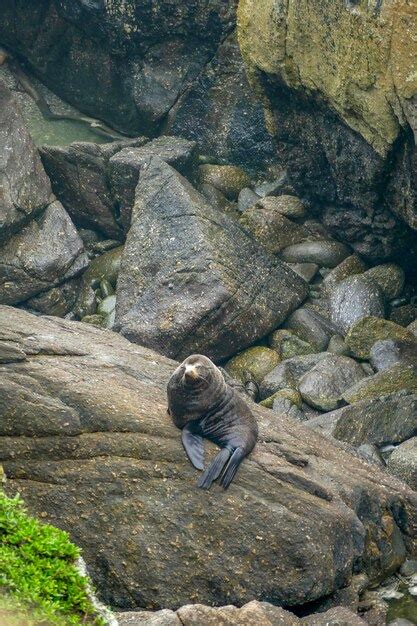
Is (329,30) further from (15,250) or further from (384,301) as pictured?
(15,250)

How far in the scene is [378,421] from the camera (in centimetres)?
1727

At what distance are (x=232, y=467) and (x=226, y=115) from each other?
12.3 metres

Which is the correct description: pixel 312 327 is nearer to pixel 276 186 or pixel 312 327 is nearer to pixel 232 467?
pixel 276 186

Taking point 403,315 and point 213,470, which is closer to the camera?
point 213,470

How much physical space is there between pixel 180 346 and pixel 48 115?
7.18 meters

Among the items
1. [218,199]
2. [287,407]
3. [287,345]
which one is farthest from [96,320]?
[287,407]

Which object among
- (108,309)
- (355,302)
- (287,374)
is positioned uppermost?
(355,302)

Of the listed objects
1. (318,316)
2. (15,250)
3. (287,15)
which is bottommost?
(15,250)

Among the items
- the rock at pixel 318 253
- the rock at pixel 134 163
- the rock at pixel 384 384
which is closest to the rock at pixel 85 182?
the rock at pixel 134 163

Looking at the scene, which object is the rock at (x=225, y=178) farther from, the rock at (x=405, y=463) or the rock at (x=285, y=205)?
the rock at (x=405, y=463)

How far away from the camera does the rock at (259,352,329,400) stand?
779 inches

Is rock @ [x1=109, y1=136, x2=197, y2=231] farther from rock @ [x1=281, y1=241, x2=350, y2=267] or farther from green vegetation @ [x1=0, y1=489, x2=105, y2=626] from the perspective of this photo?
green vegetation @ [x1=0, y1=489, x2=105, y2=626]

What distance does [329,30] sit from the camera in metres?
17.4

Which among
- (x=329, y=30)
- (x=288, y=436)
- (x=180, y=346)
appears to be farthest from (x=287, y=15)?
(x=288, y=436)
